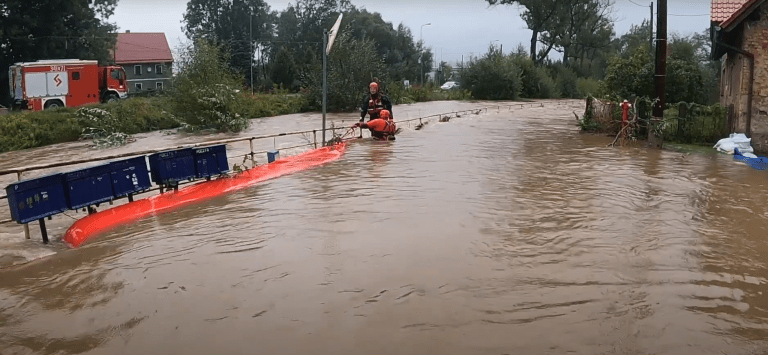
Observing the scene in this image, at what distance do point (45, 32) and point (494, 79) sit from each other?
35.1 meters

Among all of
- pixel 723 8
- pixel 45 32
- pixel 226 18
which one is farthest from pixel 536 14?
pixel 723 8

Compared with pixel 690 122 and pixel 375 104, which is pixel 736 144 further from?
pixel 375 104

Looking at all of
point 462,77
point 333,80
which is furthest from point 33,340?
point 462,77

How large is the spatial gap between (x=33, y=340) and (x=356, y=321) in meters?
2.82

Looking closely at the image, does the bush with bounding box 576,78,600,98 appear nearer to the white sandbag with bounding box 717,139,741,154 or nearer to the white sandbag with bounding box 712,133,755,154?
the white sandbag with bounding box 712,133,755,154

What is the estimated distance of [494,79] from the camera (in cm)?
5878

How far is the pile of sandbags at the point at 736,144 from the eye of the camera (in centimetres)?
1762

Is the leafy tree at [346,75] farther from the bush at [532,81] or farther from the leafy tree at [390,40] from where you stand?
the leafy tree at [390,40]

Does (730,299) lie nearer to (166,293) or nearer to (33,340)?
(166,293)

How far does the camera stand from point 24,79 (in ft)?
131

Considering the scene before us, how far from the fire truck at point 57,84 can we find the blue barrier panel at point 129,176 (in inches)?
1220

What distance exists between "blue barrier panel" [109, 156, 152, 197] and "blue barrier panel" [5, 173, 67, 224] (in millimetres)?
1072

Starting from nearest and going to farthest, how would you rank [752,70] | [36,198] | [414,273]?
1. [414,273]
2. [36,198]
3. [752,70]

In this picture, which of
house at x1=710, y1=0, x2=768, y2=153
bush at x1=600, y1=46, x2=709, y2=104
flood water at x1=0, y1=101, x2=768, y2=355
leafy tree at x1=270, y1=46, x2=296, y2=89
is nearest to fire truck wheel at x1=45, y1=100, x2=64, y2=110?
leafy tree at x1=270, y1=46, x2=296, y2=89
